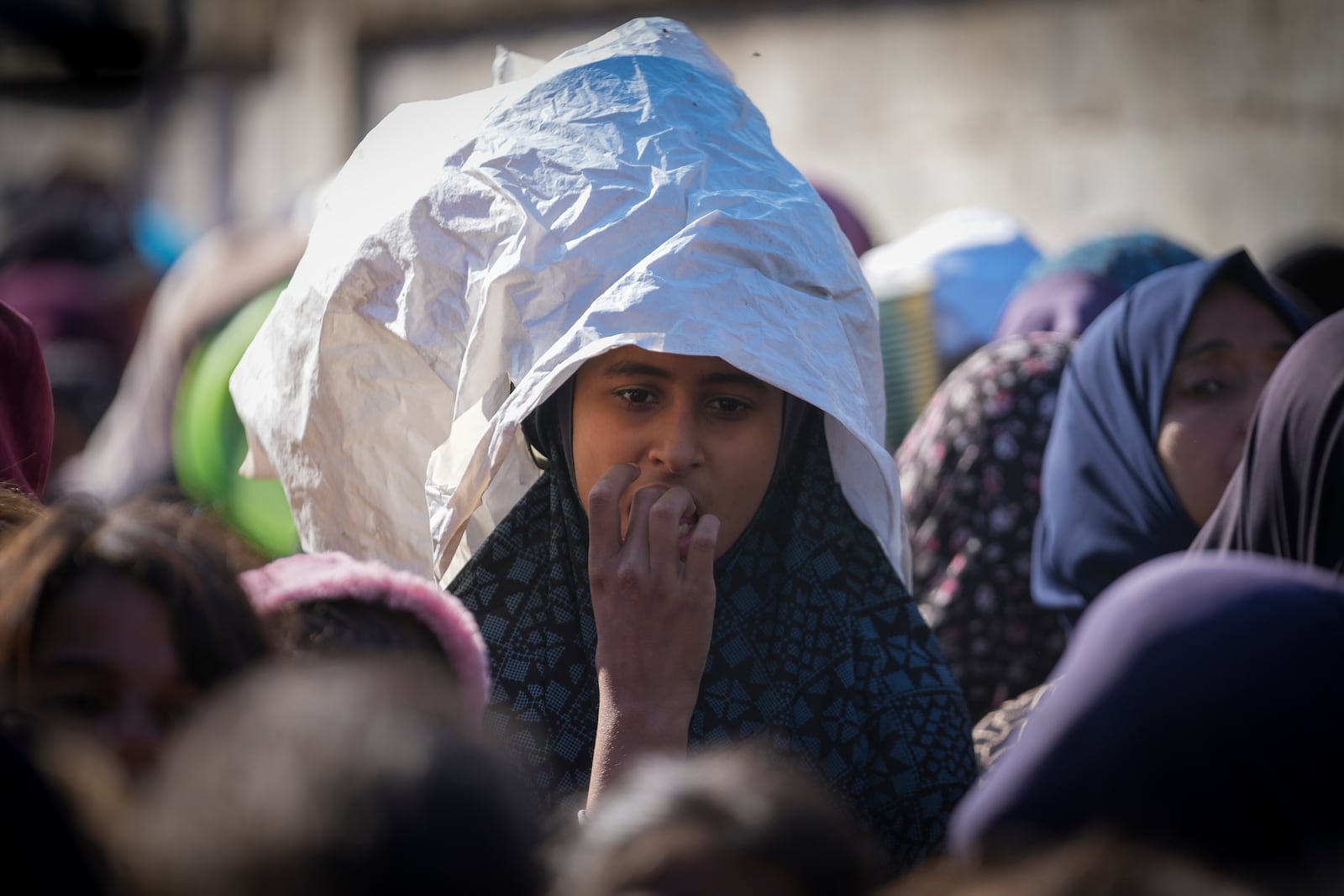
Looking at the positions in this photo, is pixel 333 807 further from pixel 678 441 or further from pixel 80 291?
pixel 80 291

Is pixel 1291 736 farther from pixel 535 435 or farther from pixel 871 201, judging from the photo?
pixel 871 201

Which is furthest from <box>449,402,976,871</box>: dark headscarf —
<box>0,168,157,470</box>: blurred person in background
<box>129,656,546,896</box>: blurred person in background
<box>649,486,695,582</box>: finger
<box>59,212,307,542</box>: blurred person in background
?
<box>0,168,157,470</box>: blurred person in background

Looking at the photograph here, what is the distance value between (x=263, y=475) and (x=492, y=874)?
2.18 meters

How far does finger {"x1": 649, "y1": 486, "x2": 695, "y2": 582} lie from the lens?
2436 mm

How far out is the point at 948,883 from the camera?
130cm

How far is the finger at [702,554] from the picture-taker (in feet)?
8.01

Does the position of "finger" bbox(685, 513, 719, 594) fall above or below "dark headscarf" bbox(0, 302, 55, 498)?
below

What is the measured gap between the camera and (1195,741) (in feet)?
4.34

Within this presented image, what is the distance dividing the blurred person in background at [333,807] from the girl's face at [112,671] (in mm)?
478

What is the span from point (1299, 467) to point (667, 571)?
940mm

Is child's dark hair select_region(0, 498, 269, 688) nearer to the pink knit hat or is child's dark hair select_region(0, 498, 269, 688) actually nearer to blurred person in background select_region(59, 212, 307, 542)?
the pink knit hat

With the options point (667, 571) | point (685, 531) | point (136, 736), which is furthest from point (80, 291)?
point (136, 736)

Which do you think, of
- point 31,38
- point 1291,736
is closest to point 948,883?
point 1291,736

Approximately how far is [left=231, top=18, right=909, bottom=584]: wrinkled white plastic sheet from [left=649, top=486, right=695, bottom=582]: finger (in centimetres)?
25
